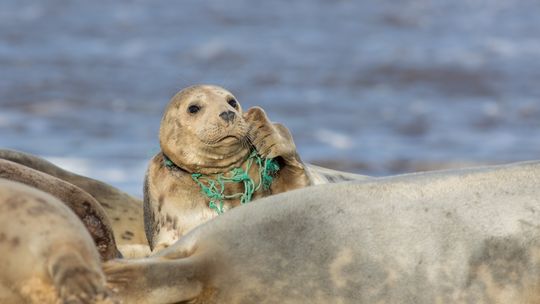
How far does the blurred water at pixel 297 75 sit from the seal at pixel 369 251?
5133mm

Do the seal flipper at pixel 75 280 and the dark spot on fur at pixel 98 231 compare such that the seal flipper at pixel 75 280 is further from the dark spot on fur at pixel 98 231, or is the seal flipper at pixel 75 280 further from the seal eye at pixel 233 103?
the seal eye at pixel 233 103

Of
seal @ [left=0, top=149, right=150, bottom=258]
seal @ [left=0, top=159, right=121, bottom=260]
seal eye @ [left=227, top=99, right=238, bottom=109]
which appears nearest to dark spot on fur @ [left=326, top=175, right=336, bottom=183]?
seal eye @ [left=227, top=99, right=238, bottom=109]

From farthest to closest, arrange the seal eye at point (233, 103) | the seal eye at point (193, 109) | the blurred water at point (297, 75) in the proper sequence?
the blurred water at point (297, 75) → the seal eye at point (233, 103) → the seal eye at point (193, 109)

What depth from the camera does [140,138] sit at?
12258 mm

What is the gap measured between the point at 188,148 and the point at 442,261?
5.38ft

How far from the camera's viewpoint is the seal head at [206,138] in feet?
17.5

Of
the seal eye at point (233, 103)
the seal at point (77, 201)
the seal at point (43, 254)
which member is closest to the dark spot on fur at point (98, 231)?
the seal at point (77, 201)

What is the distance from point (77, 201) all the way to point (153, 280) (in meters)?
0.83

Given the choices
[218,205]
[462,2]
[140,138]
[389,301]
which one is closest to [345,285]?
[389,301]

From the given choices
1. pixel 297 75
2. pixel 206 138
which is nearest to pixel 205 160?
pixel 206 138

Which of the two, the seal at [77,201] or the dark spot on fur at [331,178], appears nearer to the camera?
the seal at [77,201]

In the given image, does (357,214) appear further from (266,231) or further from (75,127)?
(75,127)

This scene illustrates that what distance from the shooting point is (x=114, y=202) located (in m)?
6.25

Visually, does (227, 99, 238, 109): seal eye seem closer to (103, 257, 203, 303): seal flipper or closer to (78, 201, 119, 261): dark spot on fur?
(78, 201, 119, 261): dark spot on fur
